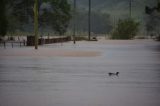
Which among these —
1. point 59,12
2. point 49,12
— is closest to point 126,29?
point 59,12

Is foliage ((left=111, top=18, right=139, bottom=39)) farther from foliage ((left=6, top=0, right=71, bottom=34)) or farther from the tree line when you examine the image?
the tree line

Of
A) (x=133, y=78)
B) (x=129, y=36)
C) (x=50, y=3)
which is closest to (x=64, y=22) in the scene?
(x=50, y=3)

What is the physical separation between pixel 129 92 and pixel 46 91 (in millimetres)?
2183

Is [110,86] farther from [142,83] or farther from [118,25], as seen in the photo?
[118,25]

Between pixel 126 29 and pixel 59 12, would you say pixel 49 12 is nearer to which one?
pixel 59 12

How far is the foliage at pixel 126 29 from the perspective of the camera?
126 metres

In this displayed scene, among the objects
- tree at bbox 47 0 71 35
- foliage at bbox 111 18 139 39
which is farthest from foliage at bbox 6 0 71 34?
foliage at bbox 111 18 139 39

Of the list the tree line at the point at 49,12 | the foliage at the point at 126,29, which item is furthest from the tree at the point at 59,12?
the foliage at the point at 126,29

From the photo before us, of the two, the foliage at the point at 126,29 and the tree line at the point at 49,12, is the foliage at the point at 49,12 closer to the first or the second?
the tree line at the point at 49,12

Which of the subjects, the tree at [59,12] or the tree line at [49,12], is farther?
the tree line at [49,12]

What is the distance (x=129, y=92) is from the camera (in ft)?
51.1

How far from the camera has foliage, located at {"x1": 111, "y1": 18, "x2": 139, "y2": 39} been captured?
126 meters

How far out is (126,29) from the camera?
5027 inches

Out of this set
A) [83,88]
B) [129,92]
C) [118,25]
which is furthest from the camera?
[118,25]
